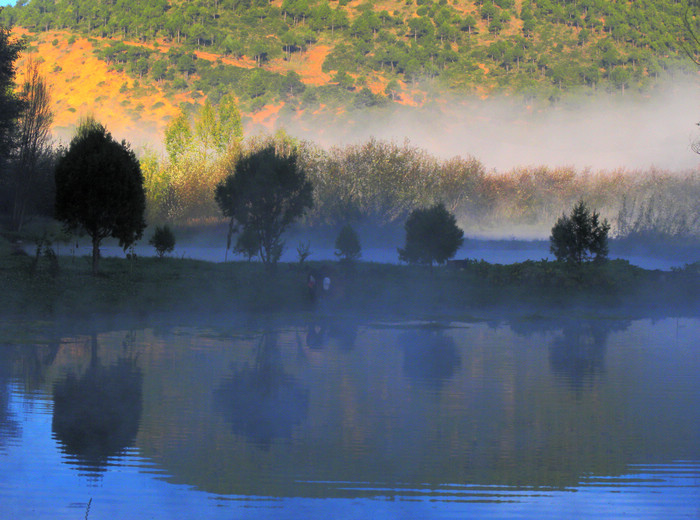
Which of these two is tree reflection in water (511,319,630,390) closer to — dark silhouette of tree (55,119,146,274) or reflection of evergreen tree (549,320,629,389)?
reflection of evergreen tree (549,320,629,389)

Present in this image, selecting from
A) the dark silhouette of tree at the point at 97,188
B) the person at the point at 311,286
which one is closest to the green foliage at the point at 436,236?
the person at the point at 311,286

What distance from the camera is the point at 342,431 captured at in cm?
980

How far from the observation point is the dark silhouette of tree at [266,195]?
100ft

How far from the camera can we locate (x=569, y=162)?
3565 inches

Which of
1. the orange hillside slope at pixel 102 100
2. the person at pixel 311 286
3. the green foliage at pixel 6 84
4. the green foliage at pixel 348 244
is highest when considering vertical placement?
the orange hillside slope at pixel 102 100

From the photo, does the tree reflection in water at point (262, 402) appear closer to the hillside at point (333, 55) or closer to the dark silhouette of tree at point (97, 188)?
the dark silhouette of tree at point (97, 188)

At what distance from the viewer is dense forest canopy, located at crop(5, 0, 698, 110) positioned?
366 ft

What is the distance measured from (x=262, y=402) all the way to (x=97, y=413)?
7.18 ft

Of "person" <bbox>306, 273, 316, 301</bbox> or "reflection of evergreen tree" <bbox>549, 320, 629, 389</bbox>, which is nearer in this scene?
"reflection of evergreen tree" <bbox>549, 320, 629, 389</bbox>

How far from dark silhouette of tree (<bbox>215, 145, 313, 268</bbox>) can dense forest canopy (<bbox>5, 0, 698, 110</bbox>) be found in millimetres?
78530

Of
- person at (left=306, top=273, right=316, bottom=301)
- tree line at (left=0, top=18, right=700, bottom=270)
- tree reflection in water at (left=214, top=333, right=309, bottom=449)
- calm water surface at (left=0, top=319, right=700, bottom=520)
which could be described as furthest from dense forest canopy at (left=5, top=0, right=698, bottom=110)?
tree reflection in water at (left=214, top=333, right=309, bottom=449)

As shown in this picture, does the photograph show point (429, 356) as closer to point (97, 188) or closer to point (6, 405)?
point (6, 405)

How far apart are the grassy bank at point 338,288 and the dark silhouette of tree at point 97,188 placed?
1657mm

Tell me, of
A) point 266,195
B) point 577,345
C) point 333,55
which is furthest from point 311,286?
point 333,55
